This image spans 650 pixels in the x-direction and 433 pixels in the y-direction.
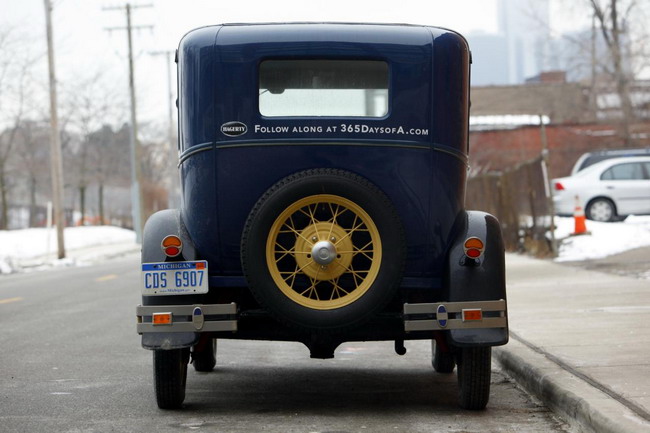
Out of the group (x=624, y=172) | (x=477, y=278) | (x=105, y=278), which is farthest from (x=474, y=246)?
(x=624, y=172)

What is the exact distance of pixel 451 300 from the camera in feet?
21.2

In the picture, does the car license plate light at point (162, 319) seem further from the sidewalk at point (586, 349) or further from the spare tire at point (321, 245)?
the sidewalk at point (586, 349)

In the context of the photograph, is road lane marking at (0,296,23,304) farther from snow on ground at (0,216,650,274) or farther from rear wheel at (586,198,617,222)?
rear wheel at (586,198,617,222)

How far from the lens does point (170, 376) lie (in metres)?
6.67

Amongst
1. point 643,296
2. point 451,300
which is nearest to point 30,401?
point 451,300

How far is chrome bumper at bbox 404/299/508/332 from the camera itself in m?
6.37

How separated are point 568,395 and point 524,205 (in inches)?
657

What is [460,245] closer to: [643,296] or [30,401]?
[30,401]

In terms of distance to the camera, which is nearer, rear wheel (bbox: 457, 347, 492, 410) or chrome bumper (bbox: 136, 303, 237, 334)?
chrome bumper (bbox: 136, 303, 237, 334)

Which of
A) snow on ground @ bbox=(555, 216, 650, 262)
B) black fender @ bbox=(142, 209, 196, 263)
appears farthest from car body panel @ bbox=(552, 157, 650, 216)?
black fender @ bbox=(142, 209, 196, 263)

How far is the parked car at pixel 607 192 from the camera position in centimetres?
2386

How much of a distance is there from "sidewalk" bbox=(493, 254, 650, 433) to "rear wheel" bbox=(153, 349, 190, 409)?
7.57 ft

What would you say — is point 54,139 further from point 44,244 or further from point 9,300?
point 9,300

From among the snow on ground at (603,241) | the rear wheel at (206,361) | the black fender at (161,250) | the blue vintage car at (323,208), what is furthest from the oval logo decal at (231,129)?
the snow on ground at (603,241)
